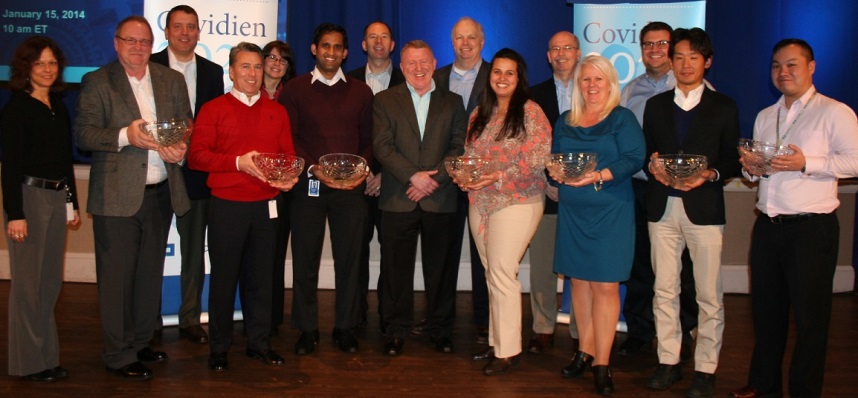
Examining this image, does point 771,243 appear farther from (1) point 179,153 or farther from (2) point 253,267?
(1) point 179,153

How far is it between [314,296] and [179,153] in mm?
1185

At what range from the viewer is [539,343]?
4.44 meters

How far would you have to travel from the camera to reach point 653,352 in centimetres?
446

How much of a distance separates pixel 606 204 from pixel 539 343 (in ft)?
3.98

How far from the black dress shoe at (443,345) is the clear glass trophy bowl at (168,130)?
1.88 metres

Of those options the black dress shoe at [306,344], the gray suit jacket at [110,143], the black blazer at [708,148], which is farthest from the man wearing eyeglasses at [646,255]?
the gray suit jacket at [110,143]

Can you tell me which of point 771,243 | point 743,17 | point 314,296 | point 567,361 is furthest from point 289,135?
point 743,17

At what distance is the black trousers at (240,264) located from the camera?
3.84m

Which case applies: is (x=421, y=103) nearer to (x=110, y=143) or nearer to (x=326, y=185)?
(x=326, y=185)

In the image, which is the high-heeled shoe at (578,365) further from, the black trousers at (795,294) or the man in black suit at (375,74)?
the man in black suit at (375,74)

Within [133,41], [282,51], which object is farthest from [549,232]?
[133,41]

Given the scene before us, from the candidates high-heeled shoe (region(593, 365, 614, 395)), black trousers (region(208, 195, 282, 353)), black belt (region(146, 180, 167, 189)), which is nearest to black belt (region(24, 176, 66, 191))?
black belt (region(146, 180, 167, 189))

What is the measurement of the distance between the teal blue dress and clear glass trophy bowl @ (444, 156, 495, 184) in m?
0.38

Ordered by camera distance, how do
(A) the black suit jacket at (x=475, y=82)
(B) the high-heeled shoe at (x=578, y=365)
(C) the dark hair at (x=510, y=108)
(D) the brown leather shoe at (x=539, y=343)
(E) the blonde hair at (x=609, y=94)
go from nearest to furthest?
(E) the blonde hair at (x=609, y=94)
(C) the dark hair at (x=510, y=108)
(B) the high-heeled shoe at (x=578, y=365)
(D) the brown leather shoe at (x=539, y=343)
(A) the black suit jacket at (x=475, y=82)
